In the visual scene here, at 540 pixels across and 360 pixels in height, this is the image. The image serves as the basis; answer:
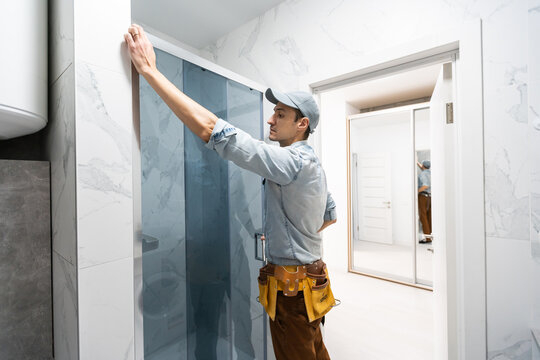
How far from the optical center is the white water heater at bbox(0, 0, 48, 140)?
0.58 meters

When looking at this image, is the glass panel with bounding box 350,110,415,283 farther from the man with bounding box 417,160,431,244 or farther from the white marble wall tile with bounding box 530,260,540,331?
the white marble wall tile with bounding box 530,260,540,331

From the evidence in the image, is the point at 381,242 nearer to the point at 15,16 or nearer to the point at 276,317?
the point at 276,317

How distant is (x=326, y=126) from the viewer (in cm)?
345

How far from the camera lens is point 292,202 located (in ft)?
3.33

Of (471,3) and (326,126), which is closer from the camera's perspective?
(471,3)

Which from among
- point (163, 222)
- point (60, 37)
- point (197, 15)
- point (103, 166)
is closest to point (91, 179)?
point (103, 166)

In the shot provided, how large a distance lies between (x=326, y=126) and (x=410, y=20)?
2.32 m

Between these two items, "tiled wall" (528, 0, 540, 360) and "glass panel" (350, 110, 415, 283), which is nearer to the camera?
"tiled wall" (528, 0, 540, 360)

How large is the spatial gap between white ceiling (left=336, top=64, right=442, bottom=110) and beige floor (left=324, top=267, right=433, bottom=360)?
2.24 meters

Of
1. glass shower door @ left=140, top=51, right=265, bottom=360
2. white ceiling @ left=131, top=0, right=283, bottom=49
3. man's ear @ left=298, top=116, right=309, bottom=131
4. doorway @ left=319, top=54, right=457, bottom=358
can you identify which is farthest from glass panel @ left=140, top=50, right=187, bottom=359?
doorway @ left=319, top=54, right=457, bottom=358

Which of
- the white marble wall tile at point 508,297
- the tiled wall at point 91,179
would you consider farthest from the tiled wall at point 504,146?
the tiled wall at point 91,179

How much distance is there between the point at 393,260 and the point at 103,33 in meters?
3.48

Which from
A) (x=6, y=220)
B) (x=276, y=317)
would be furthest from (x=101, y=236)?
(x=276, y=317)

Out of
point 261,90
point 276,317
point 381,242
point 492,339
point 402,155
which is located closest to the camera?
point 492,339
